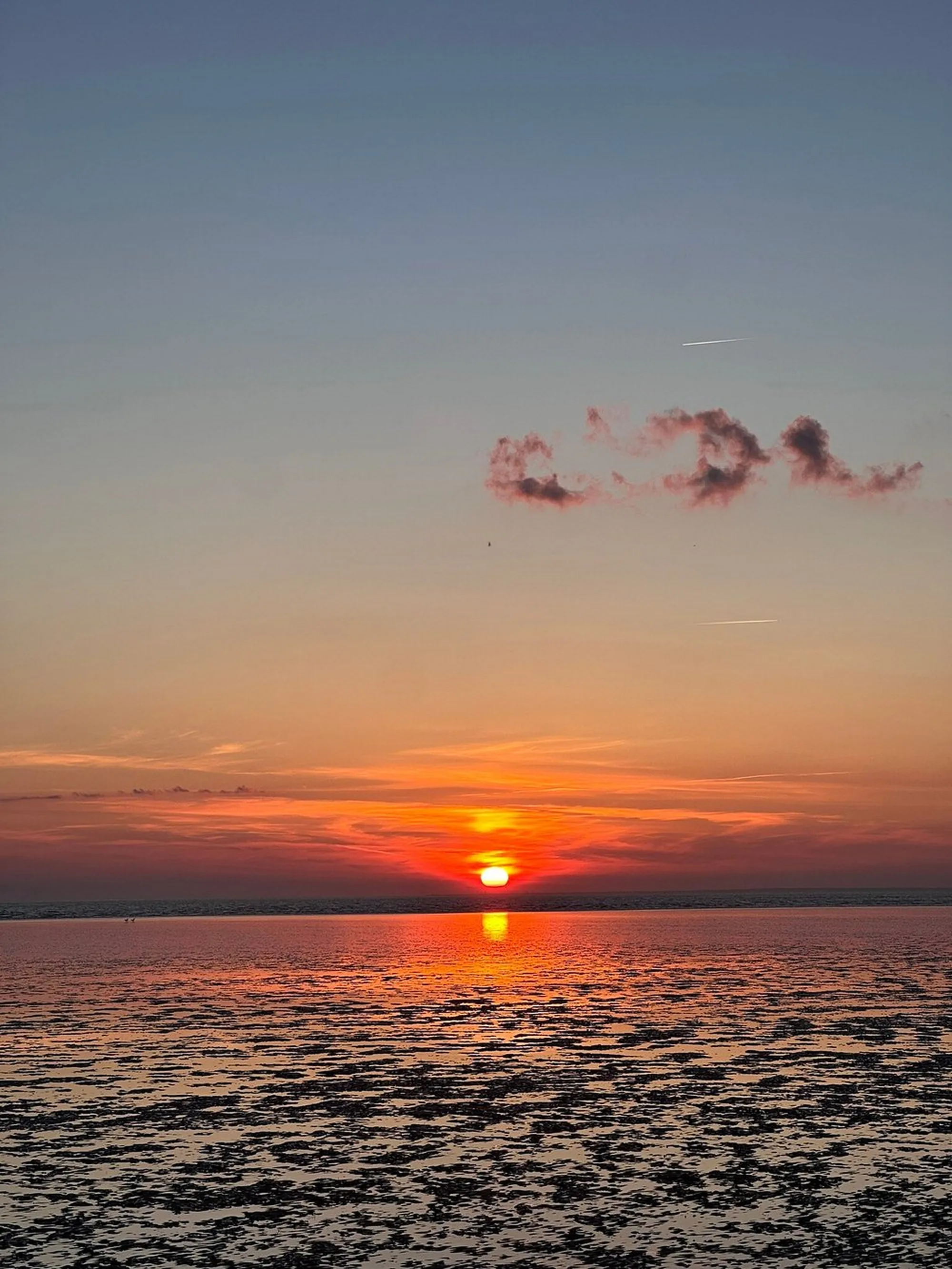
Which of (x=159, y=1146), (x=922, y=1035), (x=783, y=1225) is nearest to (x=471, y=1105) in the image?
(x=159, y=1146)

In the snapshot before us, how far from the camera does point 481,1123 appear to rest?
24.0 meters

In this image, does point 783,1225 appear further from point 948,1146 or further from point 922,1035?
point 922,1035

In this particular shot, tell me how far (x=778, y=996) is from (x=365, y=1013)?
14994 millimetres

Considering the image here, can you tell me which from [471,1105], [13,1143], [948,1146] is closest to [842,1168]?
[948,1146]

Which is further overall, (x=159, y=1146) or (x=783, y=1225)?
(x=159, y=1146)

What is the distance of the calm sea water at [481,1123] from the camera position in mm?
16484

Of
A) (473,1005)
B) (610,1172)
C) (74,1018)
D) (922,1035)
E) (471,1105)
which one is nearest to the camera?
(610,1172)

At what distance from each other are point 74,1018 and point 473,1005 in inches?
517

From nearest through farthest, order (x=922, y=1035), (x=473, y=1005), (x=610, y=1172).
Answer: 1. (x=610, y=1172)
2. (x=922, y=1035)
3. (x=473, y=1005)

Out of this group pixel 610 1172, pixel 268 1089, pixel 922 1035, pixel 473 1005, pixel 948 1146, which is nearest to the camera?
pixel 610 1172

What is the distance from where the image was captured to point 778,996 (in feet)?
151

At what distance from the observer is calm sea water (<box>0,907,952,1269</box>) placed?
54.1ft

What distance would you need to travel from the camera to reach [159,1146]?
21.9 m

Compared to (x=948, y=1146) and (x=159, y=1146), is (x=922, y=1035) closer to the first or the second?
(x=948, y=1146)
